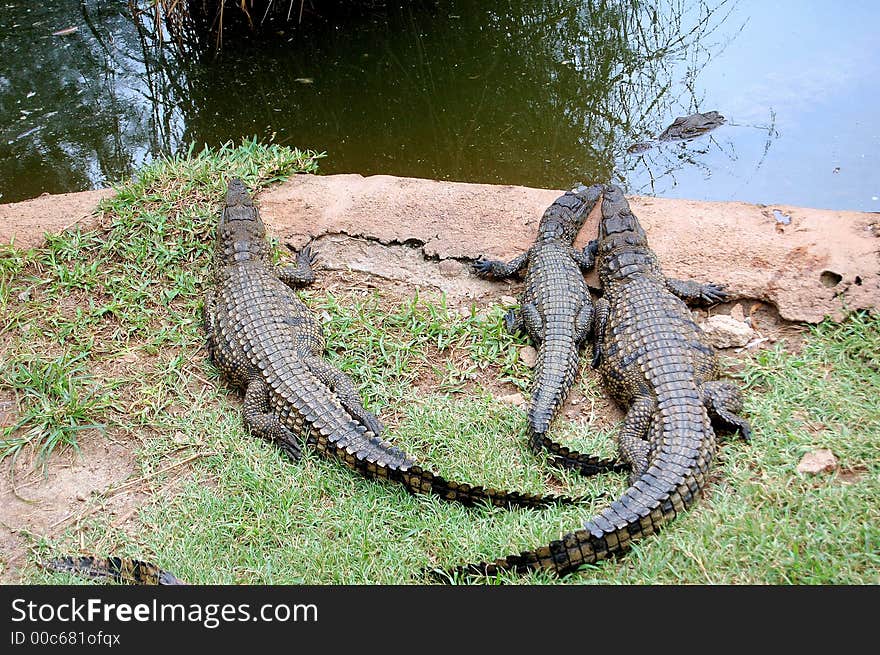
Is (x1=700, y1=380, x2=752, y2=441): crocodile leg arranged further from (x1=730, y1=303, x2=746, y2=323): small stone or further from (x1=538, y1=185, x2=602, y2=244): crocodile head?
(x1=538, y1=185, x2=602, y2=244): crocodile head

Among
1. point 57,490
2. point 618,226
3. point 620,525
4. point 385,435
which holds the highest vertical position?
point 618,226

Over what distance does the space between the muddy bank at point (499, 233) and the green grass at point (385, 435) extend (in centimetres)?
29

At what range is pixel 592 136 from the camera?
313 inches

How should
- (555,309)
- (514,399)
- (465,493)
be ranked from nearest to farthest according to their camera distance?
(465,493) → (514,399) → (555,309)

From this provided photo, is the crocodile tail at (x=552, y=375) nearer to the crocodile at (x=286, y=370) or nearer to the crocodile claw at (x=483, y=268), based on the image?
the crocodile at (x=286, y=370)

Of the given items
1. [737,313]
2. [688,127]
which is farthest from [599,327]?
[688,127]

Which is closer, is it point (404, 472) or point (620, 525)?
point (620, 525)

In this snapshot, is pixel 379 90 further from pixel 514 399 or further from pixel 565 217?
pixel 514 399

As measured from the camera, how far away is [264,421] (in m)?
4.32

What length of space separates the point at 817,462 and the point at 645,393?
0.91m

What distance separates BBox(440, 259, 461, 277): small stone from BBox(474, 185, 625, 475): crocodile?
136 millimetres
